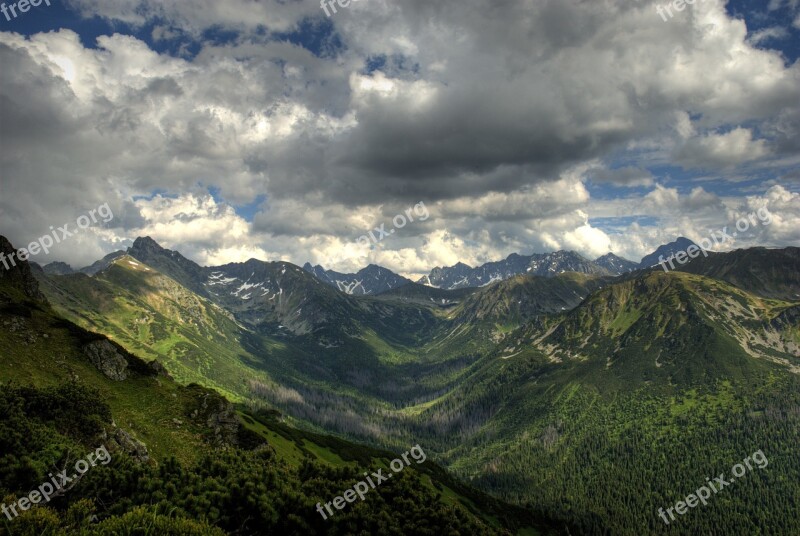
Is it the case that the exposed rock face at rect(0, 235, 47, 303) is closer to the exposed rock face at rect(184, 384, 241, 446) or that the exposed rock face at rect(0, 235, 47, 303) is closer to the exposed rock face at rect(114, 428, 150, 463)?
the exposed rock face at rect(184, 384, 241, 446)

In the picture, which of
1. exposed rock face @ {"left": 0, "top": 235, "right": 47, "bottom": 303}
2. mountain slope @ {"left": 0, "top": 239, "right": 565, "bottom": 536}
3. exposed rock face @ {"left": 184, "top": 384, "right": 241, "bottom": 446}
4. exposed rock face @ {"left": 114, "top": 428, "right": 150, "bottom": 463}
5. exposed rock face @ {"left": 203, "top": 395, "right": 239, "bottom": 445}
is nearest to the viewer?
mountain slope @ {"left": 0, "top": 239, "right": 565, "bottom": 536}

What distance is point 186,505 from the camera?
121 feet

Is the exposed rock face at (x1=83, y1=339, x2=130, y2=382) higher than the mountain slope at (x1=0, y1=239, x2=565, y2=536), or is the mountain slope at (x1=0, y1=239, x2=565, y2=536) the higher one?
the exposed rock face at (x1=83, y1=339, x2=130, y2=382)

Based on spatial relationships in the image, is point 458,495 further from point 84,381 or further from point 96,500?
point 96,500

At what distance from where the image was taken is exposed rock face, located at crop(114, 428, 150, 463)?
56.6m

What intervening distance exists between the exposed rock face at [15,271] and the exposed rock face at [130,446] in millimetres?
102827

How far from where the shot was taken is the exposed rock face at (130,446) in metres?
56.6

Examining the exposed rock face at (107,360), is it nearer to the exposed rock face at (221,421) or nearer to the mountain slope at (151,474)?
the mountain slope at (151,474)

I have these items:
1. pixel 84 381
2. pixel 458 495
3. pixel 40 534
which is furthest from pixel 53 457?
pixel 458 495

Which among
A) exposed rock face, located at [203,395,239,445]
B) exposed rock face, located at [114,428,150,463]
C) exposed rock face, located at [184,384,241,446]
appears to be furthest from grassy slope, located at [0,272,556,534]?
exposed rock face, located at [114,428,150,463]

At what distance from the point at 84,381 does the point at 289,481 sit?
6223 centimetres

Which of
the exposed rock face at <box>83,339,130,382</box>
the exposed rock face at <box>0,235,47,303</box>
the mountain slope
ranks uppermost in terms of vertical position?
the exposed rock face at <box>0,235,47,303</box>

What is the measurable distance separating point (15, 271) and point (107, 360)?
69906mm

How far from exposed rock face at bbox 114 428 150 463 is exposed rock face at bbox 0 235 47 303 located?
102827 mm
